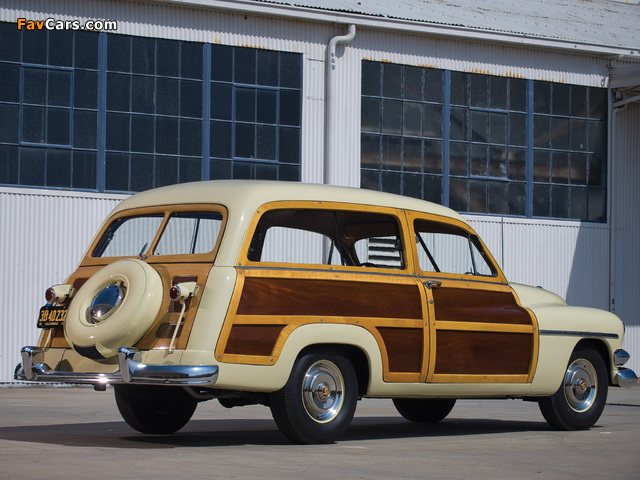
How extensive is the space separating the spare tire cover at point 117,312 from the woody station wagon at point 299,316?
0.01m

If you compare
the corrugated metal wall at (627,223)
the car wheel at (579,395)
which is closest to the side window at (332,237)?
the car wheel at (579,395)

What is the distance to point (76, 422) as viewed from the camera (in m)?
11.3

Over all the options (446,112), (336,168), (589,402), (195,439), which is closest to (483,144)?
(446,112)

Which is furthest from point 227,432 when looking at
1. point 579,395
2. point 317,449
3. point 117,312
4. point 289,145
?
point 289,145

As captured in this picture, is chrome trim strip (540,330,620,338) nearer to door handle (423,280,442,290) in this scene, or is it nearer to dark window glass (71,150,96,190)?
door handle (423,280,442,290)

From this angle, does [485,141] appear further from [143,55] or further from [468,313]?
[468,313]

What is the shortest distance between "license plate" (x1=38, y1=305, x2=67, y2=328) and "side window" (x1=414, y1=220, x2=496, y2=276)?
302 cm

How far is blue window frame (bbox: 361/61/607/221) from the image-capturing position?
70.2 ft

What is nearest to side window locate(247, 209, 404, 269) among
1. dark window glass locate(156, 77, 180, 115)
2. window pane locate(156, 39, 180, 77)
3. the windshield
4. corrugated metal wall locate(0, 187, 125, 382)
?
the windshield

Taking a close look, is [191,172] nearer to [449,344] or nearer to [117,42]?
[117,42]

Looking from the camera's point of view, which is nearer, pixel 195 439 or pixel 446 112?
pixel 195 439

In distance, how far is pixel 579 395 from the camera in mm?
10664

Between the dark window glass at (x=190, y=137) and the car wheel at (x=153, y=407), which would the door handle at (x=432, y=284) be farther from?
the dark window glass at (x=190, y=137)

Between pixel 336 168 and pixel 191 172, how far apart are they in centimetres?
270
